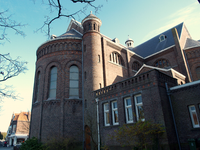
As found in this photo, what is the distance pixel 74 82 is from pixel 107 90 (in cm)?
609

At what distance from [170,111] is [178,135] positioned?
1.70 meters

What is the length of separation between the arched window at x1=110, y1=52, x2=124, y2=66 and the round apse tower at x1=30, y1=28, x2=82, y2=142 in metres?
4.47

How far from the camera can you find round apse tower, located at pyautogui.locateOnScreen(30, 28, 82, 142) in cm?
1758

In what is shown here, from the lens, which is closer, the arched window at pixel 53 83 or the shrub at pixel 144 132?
the shrub at pixel 144 132

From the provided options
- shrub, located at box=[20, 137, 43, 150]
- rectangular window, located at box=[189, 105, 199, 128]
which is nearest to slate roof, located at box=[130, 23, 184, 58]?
rectangular window, located at box=[189, 105, 199, 128]

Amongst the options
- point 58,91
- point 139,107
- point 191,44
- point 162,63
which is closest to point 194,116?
point 139,107

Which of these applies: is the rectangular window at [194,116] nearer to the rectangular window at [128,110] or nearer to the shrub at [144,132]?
the shrub at [144,132]

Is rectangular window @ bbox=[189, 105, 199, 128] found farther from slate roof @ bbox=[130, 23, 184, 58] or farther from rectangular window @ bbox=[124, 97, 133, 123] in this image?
slate roof @ bbox=[130, 23, 184, 58]

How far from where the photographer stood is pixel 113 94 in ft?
47.5

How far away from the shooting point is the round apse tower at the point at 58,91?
57.7 feet

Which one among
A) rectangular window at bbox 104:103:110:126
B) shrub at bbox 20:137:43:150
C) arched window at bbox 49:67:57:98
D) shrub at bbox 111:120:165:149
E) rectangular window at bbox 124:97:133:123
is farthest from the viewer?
arched window at bbox 49:67:57:98

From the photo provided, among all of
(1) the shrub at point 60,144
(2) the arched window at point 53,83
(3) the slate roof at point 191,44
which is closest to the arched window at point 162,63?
(3) the slate roof at point 191,44

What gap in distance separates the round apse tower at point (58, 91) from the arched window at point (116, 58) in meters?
4.47

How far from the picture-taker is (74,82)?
1988cm
